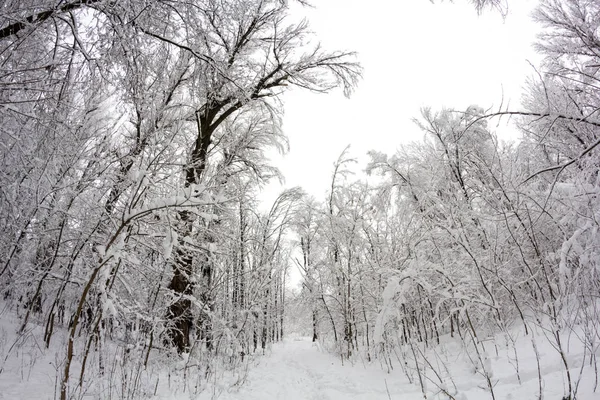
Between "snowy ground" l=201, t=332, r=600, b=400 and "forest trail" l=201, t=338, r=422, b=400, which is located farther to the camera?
"forest trail" l=201, t=338, r=422, b=400

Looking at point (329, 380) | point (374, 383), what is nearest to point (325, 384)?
point (329, 380)

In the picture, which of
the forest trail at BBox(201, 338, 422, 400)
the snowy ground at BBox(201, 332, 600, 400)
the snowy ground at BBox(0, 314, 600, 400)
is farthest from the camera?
the forest trail at BBox(201, 338, 422, 400)

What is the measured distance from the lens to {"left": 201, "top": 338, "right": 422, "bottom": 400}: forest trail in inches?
185

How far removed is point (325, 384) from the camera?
5.91 m

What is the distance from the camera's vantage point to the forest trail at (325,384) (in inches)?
185

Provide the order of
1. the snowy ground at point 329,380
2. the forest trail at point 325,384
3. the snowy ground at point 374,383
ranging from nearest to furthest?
the snowy ground at point 374,383 → the snowy ground at point 329,380 → the forest trail at point 325,384

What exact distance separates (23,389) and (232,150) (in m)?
6.68

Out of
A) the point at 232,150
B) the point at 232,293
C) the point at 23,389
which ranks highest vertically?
the point at 232,150

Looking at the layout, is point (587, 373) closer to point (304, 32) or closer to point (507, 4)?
point (507, 4)

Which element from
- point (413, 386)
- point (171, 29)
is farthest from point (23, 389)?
point (413, 386)

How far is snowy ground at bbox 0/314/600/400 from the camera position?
289 centimetres

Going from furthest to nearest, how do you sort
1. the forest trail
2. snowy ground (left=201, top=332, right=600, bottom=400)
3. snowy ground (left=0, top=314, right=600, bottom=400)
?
the forest trail, snowy ground (left=0, top=314, right=600, bottom=400), snowy ground (left=201, top=332, right=600, bottom=400)

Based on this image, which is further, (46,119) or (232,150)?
(232,150)

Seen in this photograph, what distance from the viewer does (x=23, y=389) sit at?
10.2 ft
